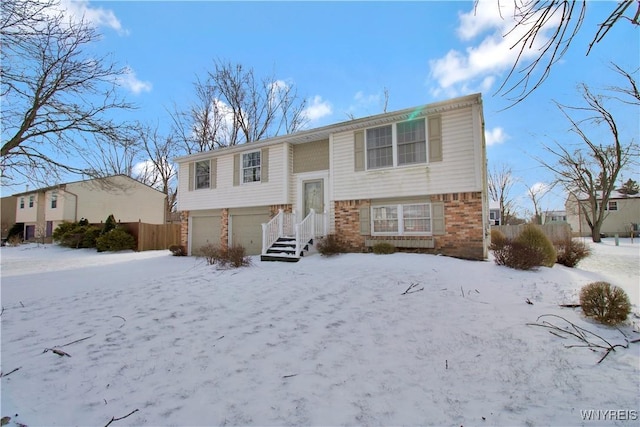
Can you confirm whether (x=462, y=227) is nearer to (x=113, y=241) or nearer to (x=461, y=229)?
(x=461, y=229)

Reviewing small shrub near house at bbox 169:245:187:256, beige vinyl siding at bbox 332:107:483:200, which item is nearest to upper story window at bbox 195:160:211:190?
small shrub near house at bbox 169:245:187:256

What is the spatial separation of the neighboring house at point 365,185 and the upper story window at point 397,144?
0.03m

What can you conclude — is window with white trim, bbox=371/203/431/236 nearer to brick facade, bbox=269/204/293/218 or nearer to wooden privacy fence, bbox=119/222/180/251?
brick facade, bbox=269/204/293/218

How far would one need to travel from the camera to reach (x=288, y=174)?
12516 millimetres

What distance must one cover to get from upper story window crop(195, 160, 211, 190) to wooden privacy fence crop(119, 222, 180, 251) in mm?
5784

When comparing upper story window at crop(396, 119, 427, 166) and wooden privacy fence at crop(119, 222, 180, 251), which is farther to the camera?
wooden privacy fence at crop(119, 222, 180, 251)

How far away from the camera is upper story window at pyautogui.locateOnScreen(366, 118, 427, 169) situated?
10219 mm

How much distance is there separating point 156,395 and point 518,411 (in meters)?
3.14

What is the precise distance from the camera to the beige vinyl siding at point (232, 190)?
12.6 metres

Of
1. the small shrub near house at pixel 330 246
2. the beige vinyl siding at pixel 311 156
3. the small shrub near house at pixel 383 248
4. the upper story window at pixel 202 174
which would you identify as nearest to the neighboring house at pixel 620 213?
the small shrub near house at pixel 383 248

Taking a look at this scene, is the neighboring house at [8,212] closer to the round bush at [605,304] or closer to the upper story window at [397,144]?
the upper story window at [397,144]

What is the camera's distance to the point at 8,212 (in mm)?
31109

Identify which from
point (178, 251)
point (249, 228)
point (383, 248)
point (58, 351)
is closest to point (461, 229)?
point (383, 248)

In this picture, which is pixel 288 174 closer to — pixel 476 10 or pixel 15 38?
pixel 15 38
